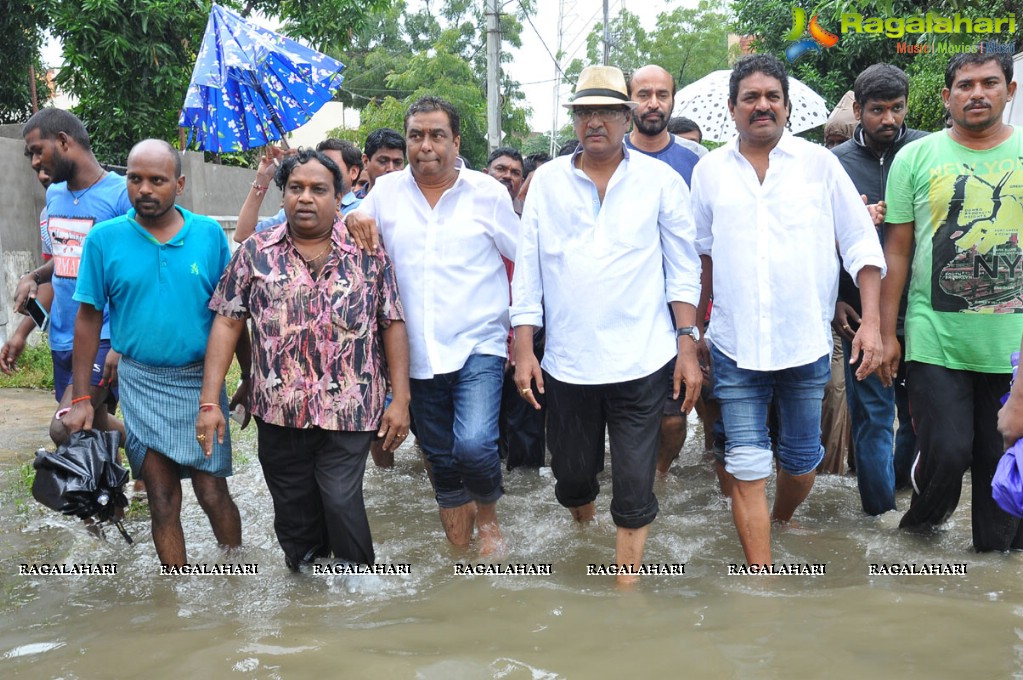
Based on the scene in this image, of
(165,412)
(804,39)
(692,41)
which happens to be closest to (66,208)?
(165,412)

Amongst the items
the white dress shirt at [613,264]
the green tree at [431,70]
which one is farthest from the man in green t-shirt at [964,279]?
the green tree at [431,70]

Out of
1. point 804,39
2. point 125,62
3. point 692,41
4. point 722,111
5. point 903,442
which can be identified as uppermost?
point 692,41

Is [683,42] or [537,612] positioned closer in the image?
[537,612]

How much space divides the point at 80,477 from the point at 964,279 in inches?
153

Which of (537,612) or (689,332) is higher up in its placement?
(689,332)

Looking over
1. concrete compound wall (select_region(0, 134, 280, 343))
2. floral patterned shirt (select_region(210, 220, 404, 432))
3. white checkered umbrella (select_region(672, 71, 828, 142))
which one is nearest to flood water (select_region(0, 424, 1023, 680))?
floral patterned shirt (select_region(210, 220, 404, 432))

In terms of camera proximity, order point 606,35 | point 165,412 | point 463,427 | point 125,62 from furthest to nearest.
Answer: point 606,35 < point 125,62 < point 463,427 < point 165,412

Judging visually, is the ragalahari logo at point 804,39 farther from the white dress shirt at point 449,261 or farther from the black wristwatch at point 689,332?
the black wristwatch at point 689,332

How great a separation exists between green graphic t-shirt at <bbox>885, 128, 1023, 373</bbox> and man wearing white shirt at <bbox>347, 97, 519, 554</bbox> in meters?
1.85

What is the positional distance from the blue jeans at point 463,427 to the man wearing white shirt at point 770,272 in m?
1.03

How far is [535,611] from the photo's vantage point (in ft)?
12.9

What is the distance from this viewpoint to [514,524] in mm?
5312

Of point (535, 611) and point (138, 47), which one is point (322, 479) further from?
point (138, 47)

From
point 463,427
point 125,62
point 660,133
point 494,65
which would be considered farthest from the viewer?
point 494,65
